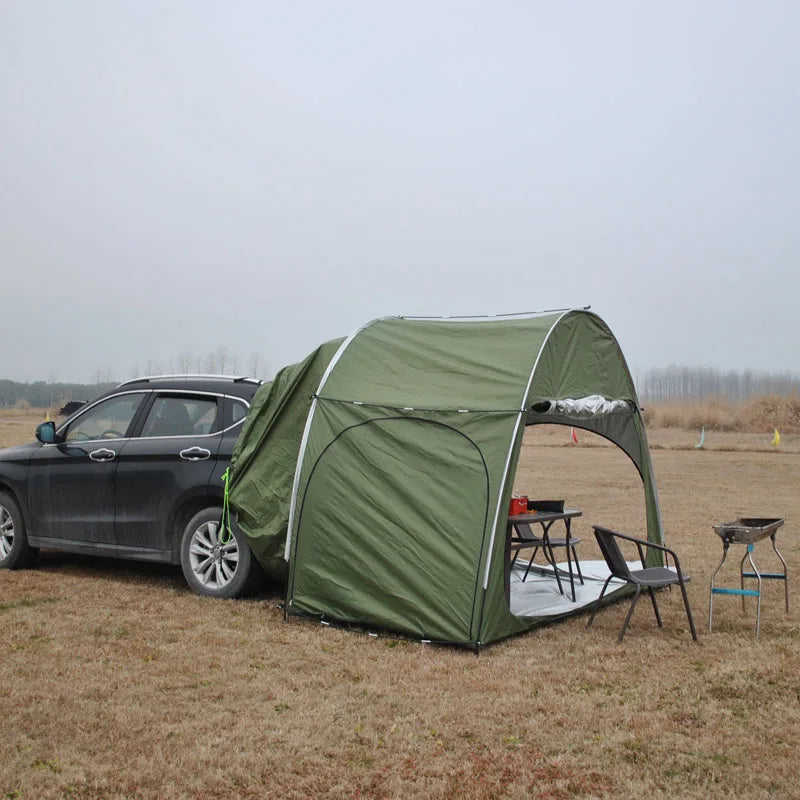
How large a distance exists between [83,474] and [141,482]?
2.60ft

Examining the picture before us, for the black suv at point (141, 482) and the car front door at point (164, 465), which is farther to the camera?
the car front door at point (164, 465)

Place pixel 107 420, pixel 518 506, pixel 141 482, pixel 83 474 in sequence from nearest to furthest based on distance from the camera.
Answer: pixel 518 506
pixel 141 482
pixel 83 474
pixel 107 420

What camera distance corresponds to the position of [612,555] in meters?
7.11

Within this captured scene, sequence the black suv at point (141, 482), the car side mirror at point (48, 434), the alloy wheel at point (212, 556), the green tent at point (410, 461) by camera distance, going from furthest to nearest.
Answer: the car side mirror at point (48, 434) < the black suv at point (141, 482) < the alloy wheel at point (212, 556) < the green tent at point (410, 461)

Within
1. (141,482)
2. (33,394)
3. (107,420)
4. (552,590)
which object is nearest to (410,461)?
(552,590)

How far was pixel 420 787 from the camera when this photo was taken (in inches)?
172

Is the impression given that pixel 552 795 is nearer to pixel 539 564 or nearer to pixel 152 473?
pixel 152 473

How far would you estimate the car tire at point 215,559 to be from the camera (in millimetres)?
7977

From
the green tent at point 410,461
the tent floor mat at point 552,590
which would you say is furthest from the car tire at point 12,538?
the tent floor mat at point 552,590

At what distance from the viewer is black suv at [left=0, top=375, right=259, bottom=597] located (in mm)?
8195

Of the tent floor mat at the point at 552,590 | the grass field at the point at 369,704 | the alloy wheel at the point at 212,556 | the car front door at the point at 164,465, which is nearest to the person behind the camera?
the grass field at the point at 369,704

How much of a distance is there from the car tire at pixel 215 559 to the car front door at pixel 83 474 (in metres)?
0.97

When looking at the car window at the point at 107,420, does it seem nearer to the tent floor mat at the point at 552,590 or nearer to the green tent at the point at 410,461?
the green tent at the point at 410,461

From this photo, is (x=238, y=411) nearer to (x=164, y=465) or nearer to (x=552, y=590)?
(x=164, y=465)
